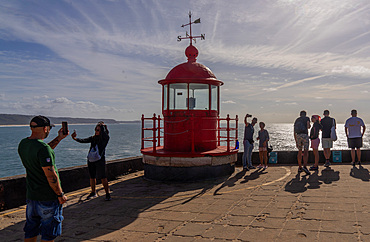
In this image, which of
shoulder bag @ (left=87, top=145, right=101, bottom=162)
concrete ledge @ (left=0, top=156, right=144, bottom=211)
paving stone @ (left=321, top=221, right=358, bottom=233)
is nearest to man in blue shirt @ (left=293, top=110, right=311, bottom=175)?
paving stone @ (left=321, top=221, right=358, bottom=233)

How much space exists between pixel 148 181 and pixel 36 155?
241 inches

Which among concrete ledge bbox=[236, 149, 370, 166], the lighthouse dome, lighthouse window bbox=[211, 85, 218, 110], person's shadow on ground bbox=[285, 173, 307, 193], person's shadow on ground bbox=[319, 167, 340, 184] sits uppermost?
the lighthouse dome

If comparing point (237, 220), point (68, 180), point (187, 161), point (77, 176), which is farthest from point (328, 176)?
point (68, 180)

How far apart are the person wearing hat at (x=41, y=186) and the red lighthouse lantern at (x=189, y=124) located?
5.71 meters

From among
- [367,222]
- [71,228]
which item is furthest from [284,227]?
[71,228]

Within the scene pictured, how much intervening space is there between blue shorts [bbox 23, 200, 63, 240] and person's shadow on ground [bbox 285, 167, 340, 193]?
5459mm

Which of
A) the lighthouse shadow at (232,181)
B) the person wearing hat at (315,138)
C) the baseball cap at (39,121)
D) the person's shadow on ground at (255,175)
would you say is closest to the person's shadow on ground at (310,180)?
the person wearing hat at (315,138)

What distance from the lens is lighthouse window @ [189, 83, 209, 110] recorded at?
997cm

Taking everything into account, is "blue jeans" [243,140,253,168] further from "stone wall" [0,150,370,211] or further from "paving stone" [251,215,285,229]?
"paving stone" [251,215,285,229]

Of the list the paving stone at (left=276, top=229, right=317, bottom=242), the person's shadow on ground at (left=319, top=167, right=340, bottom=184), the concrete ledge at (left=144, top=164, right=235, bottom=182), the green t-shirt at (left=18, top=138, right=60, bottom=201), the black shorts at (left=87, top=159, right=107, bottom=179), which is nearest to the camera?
the green t-shirt at (left=18, top=138, right=60, bottom=201)

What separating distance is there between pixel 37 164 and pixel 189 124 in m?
6.53

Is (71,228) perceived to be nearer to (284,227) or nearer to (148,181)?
(284,227)

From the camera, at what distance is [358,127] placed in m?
10.7

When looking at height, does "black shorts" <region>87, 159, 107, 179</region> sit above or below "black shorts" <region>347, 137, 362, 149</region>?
below
